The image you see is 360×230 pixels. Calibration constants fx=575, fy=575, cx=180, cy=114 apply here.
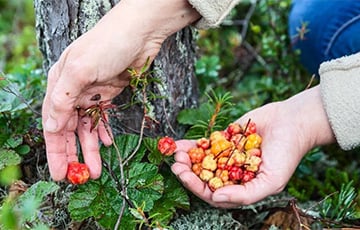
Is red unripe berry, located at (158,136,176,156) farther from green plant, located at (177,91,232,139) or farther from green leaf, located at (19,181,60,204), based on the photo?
green leaf, located at (19,181,60,204)

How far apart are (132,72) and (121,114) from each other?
33 cm

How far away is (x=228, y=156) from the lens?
153 cm

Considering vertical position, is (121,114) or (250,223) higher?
(121,114)

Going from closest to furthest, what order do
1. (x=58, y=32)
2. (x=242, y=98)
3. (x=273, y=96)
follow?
(x=58, y=32)
(x=273, y=96)
(x=242, y=98)

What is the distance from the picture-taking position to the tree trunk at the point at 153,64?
1.60 metres

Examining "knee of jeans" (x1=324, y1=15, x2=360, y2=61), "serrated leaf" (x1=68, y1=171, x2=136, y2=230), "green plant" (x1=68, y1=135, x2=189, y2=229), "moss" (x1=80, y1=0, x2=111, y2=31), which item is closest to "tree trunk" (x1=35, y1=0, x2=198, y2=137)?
"moss" (x1=80, y1=0, x2=111, y2=31)

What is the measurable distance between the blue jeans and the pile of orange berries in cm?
67

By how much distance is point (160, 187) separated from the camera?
4.79 feet

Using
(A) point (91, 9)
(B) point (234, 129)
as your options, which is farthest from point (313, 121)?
(A) point (91, 9)

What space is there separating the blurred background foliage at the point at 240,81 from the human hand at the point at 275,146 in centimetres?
14

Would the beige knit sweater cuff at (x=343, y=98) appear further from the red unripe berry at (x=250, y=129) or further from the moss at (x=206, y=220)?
the moss at (x=206, y=220)

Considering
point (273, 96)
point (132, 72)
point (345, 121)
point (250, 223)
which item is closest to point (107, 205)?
point (132, 72)

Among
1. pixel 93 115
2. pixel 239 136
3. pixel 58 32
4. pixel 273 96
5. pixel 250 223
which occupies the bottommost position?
pixel 250 223

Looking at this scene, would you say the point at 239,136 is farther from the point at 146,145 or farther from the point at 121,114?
the point at 121,114
